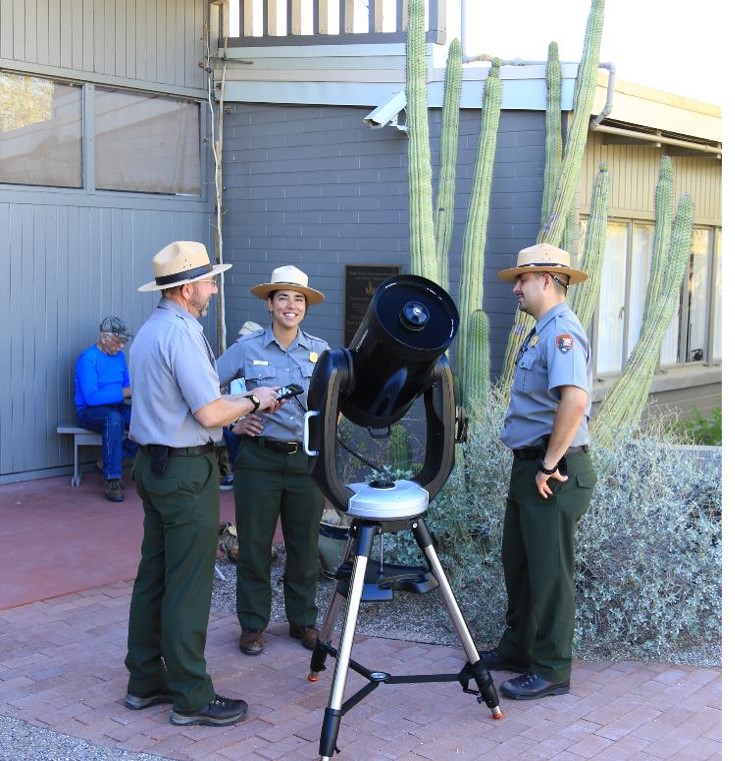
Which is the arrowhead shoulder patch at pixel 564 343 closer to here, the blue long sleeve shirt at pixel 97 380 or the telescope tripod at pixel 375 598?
the telescope tripod at pixel 375 598

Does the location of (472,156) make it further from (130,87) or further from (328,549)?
(328,549)

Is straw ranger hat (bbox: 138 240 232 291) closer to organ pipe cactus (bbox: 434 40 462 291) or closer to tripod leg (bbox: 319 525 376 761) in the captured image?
tripod leg (bbox: 319 525 376 761)

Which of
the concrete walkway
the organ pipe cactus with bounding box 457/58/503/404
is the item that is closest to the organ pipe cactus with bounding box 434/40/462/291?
the organ pipe cactus with bounding box 457/58/503/404

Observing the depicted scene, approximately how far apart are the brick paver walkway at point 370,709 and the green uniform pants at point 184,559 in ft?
0.69

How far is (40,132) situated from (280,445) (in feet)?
16.5

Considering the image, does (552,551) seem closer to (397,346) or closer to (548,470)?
(548,470)

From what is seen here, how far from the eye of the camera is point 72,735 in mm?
4191

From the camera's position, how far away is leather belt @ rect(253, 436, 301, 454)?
5.10 m

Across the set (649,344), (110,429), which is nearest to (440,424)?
(649,344)

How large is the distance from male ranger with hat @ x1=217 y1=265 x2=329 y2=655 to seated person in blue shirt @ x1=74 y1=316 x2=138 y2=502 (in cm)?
349

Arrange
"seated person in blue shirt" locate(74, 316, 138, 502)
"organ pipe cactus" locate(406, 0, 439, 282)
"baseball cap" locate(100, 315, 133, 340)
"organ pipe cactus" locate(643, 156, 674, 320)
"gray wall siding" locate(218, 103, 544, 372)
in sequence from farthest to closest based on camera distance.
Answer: "baseball cap" locate(100, 315, 133, 340), "gray wall siding" locate(218, 103, 544, 372), "seated person in blue shirt" locate(74, 316, 138, 502), "organ pipe cactus" locate(643, 156, 674, 320), "organ pipe cactus" locate(406, 0, 439, 282)

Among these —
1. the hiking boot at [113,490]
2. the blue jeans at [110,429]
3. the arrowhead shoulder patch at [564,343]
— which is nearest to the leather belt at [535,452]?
the arrowhead shoulder patch at [564,343]

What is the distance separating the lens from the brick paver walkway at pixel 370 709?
4129 millimetres

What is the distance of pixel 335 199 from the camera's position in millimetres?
9625
